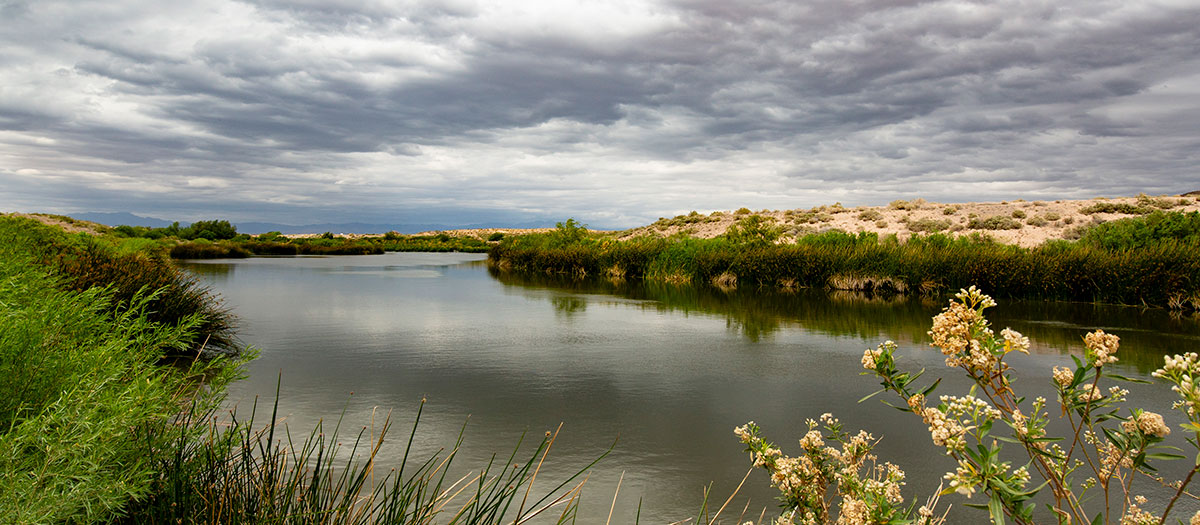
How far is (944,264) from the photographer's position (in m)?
14.4

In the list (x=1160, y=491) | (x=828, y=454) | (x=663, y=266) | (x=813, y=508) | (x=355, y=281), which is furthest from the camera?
(x=663, y=266)

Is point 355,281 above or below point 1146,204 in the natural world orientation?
below

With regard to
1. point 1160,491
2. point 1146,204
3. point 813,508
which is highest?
point 1146,204

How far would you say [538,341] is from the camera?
8.07m

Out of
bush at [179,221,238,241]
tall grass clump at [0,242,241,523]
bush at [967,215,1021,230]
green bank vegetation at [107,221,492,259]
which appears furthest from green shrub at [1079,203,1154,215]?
bush at [179,221,238,241]

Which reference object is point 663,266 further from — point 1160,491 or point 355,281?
point 1160,491

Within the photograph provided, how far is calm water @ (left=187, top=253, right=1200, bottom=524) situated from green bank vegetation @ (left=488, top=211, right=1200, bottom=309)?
114 centimetres

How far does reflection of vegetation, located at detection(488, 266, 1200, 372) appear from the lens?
8078 millimetres

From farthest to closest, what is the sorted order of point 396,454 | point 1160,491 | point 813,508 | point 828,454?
point 396,454 → point 1160,491 → point 828,454 → point 813,508

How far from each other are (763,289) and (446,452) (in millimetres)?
13274

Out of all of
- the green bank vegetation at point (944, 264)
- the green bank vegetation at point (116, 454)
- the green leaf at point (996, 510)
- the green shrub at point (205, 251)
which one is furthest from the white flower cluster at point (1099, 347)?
the green shrub at point (205, 251)

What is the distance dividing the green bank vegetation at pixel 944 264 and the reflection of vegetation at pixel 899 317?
657mm

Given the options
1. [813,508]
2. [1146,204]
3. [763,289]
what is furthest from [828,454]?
[1146,204]

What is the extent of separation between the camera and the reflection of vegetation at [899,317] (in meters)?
8.08
